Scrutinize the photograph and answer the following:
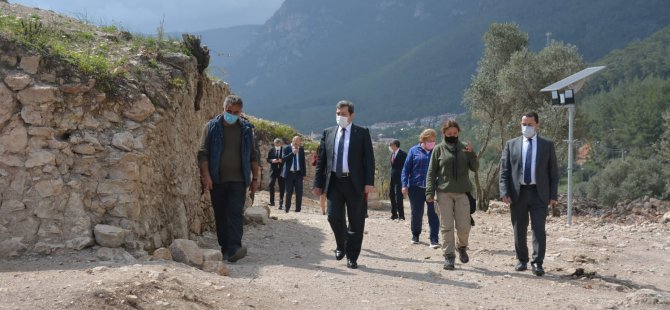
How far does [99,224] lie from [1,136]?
1490mm

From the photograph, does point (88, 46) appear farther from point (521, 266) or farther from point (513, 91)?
point (513, 91)

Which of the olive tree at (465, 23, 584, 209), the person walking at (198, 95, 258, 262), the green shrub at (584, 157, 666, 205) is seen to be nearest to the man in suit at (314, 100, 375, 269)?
the person walking at (198, 95, 258, 262)

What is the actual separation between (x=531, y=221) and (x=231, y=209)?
12.3 ft

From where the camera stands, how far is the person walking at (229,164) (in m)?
7.77

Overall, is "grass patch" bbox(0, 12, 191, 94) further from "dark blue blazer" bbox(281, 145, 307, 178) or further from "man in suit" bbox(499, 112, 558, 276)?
"dark blue blazer" bbox(281, 145, 307, 178)

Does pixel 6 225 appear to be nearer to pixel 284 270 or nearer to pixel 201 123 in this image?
pixel 284 270

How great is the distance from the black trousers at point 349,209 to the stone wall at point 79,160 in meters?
2.22

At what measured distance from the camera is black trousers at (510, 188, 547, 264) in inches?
307

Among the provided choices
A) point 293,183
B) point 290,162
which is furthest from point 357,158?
point 293,183

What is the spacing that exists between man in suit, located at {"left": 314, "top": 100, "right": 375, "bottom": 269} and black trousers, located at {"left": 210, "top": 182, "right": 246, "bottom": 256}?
99 centimetres

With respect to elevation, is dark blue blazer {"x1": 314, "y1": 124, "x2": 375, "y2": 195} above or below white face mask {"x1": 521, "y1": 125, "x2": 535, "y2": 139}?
below

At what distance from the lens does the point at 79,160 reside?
24.2ft

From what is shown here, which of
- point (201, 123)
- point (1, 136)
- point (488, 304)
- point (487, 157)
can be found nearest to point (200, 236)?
point (201, 123)

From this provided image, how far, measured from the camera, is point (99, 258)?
6.71 metres
